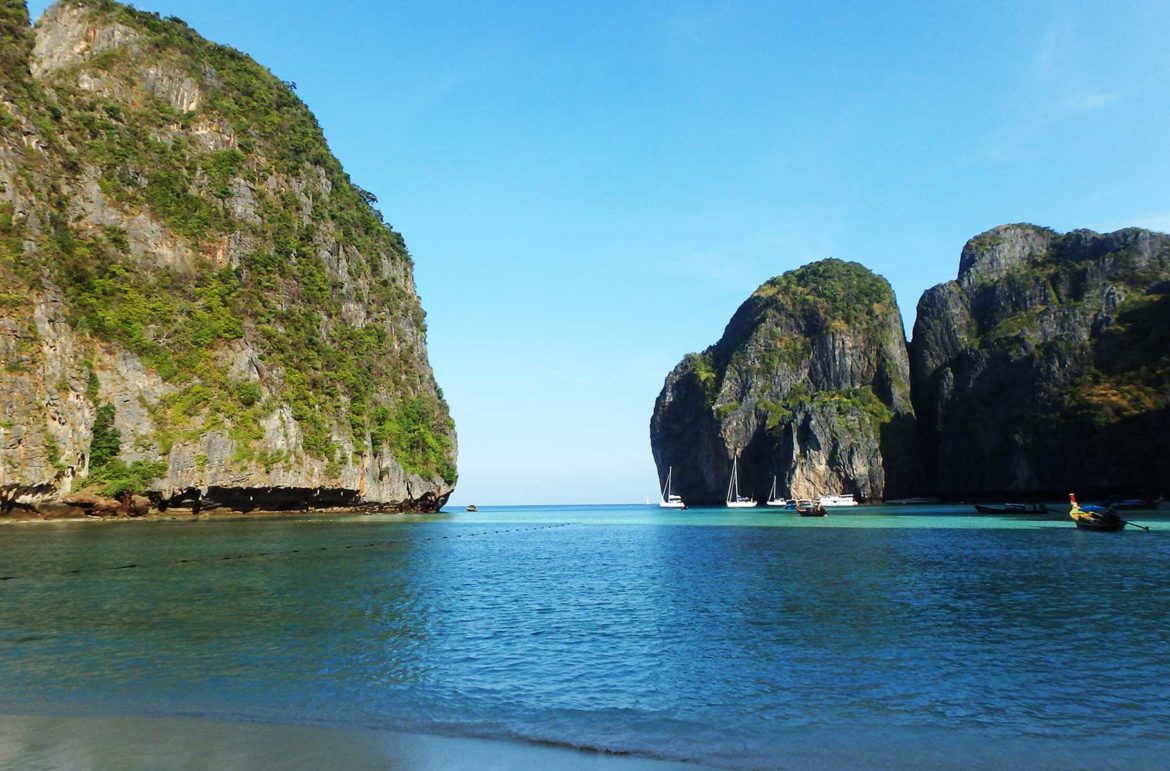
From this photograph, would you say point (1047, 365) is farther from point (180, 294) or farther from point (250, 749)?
point (250, 749)

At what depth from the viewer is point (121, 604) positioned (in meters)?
19.7

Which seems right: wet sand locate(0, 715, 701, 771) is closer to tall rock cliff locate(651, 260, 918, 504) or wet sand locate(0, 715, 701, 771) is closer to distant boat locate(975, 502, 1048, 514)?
distant boat locate(975, 502, 1048, 514)

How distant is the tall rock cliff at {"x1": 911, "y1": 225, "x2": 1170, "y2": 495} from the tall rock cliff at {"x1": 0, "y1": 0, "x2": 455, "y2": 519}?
310ft

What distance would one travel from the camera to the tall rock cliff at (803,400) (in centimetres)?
14188

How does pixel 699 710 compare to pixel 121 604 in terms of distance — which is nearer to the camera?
pixel 699 710

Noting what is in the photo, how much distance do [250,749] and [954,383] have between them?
160m

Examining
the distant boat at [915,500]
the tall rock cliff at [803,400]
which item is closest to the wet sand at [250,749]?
the tall rock cliff at [803,400]

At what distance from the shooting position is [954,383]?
5802 inches

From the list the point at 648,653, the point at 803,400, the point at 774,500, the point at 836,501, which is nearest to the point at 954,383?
the point at 803,400

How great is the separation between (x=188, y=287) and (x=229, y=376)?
34.1ft

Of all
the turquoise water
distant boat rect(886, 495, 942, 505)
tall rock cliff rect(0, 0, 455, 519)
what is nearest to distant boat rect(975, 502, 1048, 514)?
the turquoise water

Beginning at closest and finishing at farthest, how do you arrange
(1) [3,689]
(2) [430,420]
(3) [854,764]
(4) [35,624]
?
(3) [854,764] < (1) [3,689] < (4) [35,624] < (2) [430,420]

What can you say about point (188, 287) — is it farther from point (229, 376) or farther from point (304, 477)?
point (304, 477)

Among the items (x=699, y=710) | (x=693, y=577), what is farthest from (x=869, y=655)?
(x=693, y=577)
